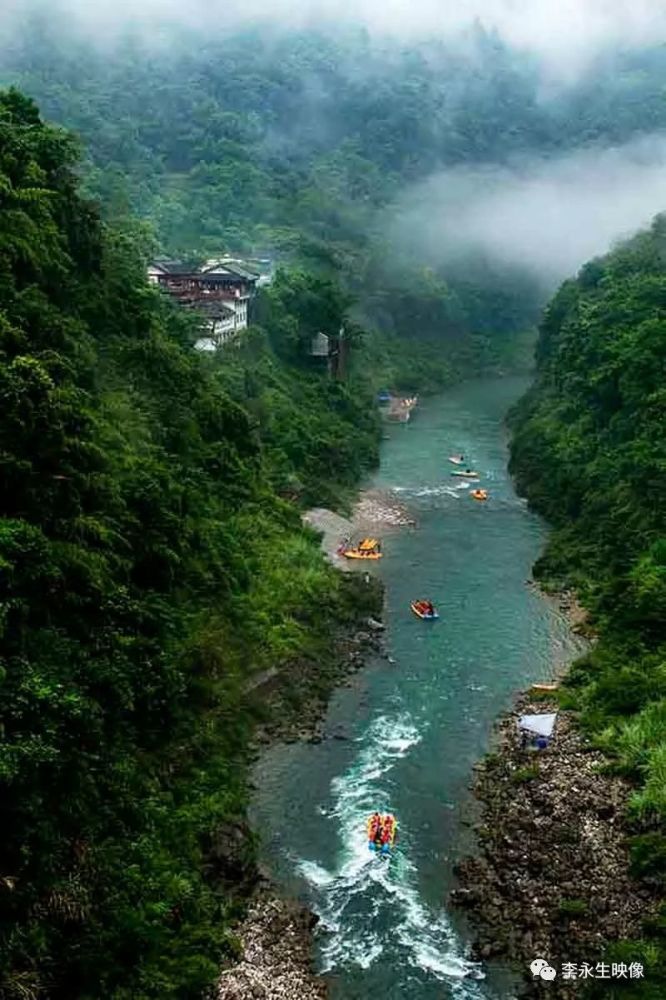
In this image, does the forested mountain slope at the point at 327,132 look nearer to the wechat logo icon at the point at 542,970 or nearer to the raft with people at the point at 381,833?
the raft with people at the point at 381,833

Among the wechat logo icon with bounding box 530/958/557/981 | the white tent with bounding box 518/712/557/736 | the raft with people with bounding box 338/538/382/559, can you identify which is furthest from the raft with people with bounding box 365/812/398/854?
the raft with people with bounding box 338/538/382/559

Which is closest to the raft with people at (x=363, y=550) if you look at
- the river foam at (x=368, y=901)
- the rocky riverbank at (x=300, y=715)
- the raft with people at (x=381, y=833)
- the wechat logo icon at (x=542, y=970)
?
the rocky riverbank at (x=300, y=715)

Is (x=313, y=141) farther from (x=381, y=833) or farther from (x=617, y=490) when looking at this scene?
(x=381, y=833)

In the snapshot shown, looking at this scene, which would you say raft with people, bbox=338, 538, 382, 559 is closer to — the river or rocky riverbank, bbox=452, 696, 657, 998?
the river

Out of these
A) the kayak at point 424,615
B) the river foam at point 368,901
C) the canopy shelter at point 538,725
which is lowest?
the river foam at point 368,901

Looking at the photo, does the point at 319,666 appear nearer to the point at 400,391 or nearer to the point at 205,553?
the point at 205,553

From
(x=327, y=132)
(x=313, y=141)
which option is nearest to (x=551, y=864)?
(x=313, y=141)
